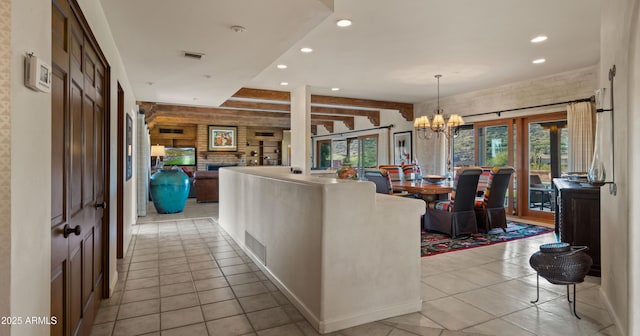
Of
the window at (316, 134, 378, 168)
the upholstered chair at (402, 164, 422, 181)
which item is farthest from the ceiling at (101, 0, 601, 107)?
the window at (316, 134, 378, 168)

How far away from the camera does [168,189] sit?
23.1ft

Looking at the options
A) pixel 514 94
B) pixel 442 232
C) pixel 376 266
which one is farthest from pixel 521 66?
pixel 376 266

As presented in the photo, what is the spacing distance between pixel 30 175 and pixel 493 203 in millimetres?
5423

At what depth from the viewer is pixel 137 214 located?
684 centimetres

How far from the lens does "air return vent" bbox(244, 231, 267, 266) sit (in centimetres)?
343

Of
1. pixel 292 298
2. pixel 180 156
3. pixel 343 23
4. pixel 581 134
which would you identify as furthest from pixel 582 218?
pixel 180 156

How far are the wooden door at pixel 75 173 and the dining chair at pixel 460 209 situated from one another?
13.6 feet

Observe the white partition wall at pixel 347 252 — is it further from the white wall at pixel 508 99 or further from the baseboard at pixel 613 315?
the white wall at pixel 508 99

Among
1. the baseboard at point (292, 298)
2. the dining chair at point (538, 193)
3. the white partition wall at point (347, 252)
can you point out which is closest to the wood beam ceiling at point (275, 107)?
the dining chair at point (538, 193)

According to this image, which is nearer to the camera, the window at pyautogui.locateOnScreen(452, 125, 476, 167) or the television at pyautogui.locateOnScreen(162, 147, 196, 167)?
the window at pyautogui.locateOnScreen(452, 125, 476, 167)

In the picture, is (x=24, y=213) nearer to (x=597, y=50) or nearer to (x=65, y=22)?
(x=65, y=22)

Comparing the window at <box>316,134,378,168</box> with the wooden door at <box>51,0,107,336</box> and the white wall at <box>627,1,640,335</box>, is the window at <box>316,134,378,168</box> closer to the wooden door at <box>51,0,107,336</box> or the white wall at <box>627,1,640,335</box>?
the wooden door at <box>51,0,107,336</box>

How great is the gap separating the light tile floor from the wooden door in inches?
16.7

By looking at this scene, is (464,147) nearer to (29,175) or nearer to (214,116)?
(214,116)
